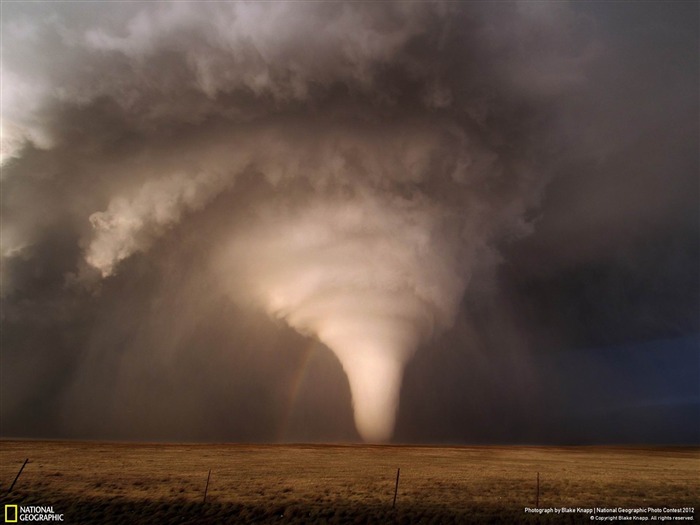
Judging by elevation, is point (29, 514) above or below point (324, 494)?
below

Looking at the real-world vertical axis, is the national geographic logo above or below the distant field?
below

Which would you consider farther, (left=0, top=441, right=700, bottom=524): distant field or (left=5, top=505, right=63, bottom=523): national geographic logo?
(left=0, top=441, right=700, bottom=524): distant field

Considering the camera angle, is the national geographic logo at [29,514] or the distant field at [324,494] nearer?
the national geographic logo at [29,514]

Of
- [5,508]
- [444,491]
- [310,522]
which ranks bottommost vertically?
[5,508]

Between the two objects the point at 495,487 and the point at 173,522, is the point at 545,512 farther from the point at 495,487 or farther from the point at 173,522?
the point at 173,522

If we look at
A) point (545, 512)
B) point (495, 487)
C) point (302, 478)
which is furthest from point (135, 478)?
point (545, 512)

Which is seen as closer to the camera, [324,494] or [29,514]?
[29,514]

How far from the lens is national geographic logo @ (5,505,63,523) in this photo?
30.6 meters

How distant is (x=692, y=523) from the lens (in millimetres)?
29047

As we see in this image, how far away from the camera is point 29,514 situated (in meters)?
31.2

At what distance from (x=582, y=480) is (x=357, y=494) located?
971 inches

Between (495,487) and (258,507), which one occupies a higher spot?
(495,487)

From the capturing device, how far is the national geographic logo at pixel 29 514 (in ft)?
100

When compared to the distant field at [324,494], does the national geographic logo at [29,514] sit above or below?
below
